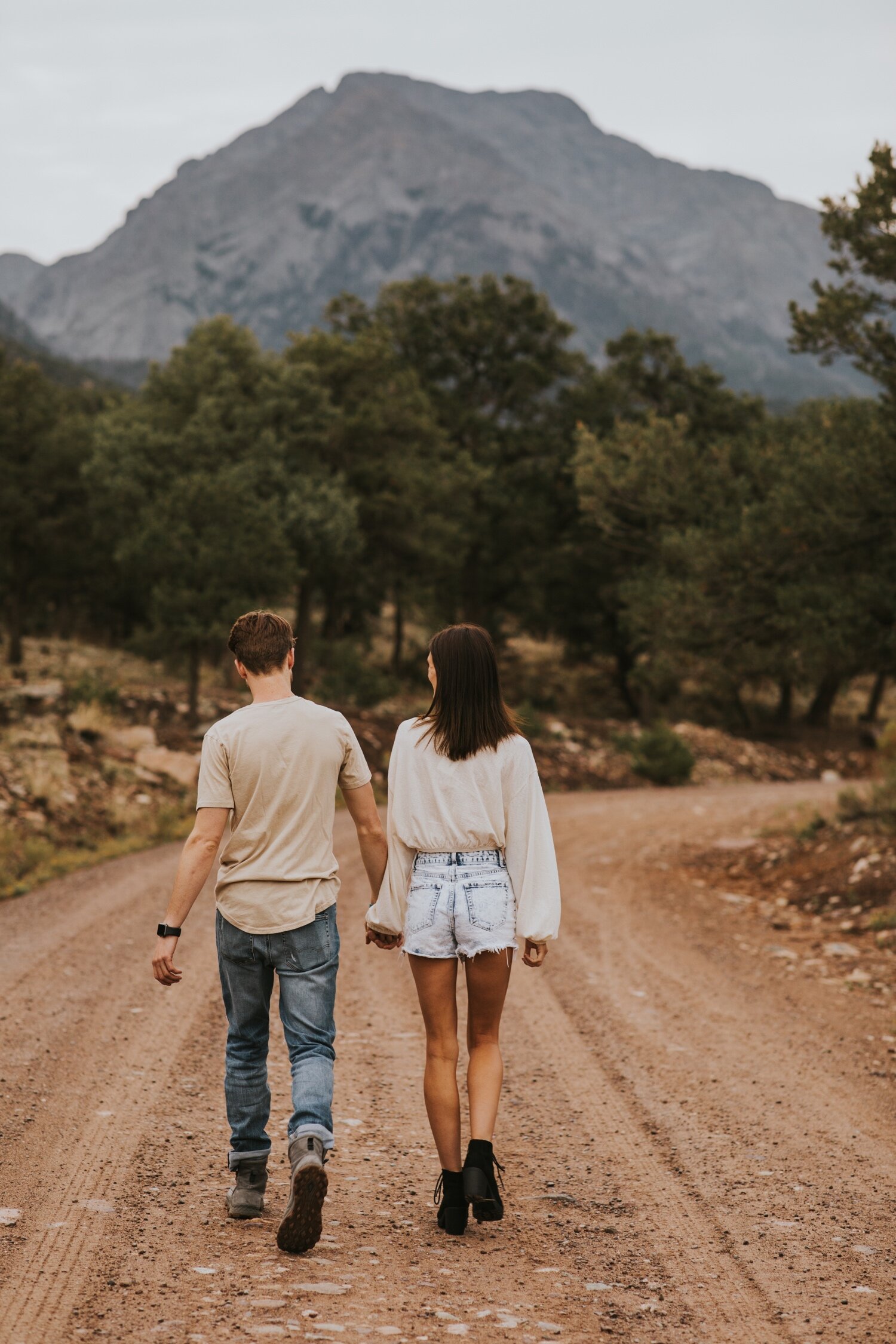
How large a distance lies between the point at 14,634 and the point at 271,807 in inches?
1190

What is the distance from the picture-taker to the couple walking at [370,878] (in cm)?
381

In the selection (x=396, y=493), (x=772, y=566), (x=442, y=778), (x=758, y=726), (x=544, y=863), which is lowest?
(x=758, y=726)

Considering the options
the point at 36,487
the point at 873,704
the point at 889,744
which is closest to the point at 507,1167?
the point at 889,744

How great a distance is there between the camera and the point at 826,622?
12.9 meters

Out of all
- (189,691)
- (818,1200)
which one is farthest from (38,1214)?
(189,691)

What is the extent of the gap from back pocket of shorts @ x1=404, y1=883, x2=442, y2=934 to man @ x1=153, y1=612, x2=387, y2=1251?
0.27m

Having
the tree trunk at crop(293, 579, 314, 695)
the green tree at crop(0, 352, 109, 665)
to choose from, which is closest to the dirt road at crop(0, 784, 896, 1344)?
the tree trunk at crop(293, 579, 314, 695)

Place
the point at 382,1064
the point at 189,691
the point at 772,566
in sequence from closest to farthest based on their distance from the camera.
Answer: the point at 382,1064
the point at 772,566
the point at 189,691

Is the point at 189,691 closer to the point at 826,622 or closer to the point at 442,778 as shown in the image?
the point at 826,622

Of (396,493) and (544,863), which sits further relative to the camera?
(396,493)

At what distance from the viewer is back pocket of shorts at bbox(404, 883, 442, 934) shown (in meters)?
3.88

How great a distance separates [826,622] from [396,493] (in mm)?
21205

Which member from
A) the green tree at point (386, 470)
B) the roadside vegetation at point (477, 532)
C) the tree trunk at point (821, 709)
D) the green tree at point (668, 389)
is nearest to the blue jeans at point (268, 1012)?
the roadside vegetation at point (477, 532)

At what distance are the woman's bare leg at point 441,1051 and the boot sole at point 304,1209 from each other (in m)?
0.54
